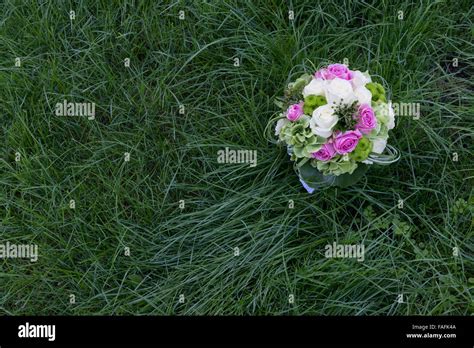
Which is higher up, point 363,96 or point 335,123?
point 363,96

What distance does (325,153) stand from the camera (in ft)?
7.73

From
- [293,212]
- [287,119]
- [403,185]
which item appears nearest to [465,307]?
[403,185]

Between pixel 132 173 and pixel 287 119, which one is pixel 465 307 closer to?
pixel 287 119

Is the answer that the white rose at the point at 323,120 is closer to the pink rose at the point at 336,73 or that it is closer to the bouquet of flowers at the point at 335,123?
the bouquet of flowers at the point at 335,123

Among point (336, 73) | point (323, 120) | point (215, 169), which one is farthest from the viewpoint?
point (215, 169)

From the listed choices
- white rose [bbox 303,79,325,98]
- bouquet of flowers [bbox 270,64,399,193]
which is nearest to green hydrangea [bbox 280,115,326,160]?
bouquet of flowers [bbox 270,64,399,193]

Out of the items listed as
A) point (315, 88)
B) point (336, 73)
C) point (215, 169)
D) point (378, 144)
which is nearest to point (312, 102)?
point (315, 88)

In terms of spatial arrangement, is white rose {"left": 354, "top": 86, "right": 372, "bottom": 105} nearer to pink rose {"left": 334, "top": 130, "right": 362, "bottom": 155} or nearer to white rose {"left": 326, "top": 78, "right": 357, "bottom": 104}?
white rose {"left": 326, "top": 78, "right": 357, "bottom": 104}

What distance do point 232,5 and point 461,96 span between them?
132cm

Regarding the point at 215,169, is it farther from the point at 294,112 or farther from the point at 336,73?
the point at 336,73

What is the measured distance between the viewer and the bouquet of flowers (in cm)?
228

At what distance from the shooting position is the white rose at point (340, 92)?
89.5 inches

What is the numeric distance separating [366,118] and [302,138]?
280mm
